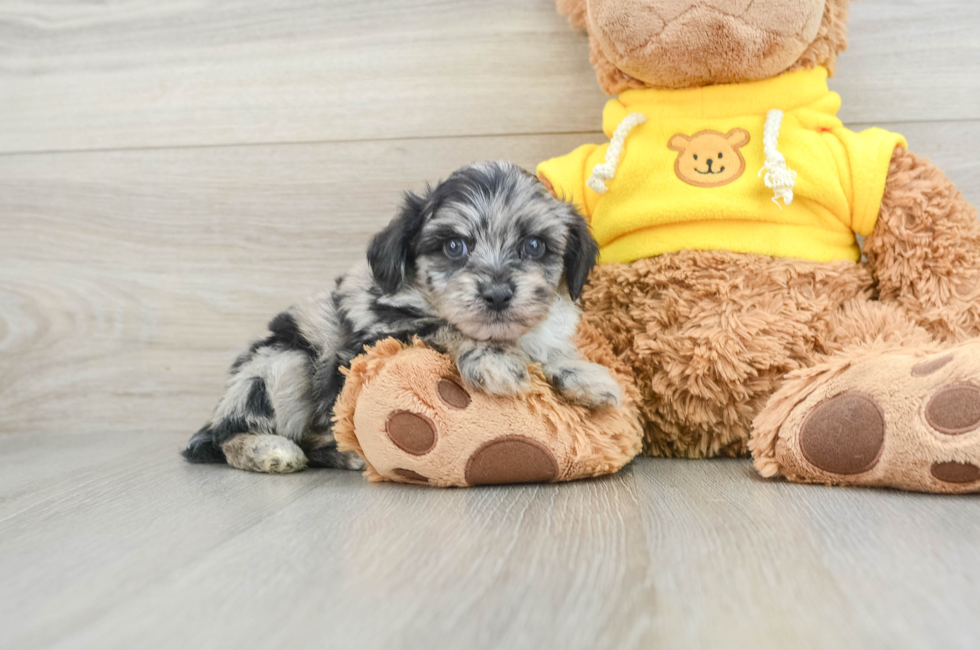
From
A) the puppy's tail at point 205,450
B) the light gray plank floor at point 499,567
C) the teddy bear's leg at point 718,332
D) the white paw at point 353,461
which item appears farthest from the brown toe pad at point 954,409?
the puppy's tail at point 205,450

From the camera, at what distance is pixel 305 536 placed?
1215 mm

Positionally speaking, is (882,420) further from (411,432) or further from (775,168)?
(411,432)

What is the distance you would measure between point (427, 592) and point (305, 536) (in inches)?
13.9

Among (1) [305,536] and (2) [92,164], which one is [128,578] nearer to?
(1) [305,536]

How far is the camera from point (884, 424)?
1370mm

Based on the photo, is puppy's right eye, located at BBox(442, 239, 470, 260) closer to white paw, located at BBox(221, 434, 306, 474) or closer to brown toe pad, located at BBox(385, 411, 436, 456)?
brown toe pad, located at BBox(385, 411, 436, 456)

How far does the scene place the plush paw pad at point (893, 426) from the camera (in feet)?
4.31

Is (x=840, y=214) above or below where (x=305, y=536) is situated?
above

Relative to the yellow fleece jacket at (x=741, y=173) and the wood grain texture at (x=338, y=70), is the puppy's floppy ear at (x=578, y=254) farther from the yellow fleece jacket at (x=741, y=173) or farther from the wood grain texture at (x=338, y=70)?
the wood grain texture at (x=338, y=70)

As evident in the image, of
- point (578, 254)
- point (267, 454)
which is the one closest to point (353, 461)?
point (267, 454)

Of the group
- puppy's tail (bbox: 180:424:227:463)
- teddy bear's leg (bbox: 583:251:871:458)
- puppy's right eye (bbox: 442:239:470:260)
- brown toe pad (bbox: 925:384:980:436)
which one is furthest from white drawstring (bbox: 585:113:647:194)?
puppy's tail (bbox: 180:424:227:463)

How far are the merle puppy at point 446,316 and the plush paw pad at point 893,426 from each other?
40 cm

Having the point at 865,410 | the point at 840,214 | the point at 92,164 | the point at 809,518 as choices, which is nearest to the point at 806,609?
the point at 809,518

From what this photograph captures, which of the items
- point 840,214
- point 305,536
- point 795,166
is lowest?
point 305,536
